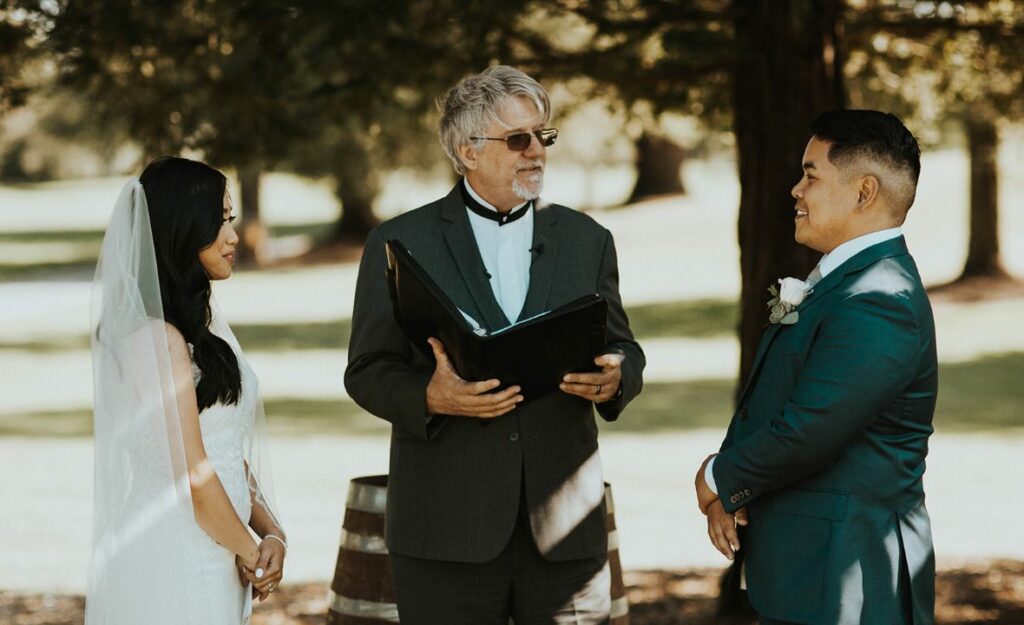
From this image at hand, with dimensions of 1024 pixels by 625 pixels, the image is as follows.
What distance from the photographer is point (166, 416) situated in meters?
3.64

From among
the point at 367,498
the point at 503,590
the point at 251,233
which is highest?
the point at 251,233

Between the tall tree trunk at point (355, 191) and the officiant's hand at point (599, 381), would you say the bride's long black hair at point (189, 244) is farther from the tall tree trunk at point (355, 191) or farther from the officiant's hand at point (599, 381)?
the tall tree trunk at point (355, 191)

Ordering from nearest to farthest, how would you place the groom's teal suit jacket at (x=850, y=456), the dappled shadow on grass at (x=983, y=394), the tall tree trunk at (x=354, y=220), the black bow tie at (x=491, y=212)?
1. the groom's teal suit jacket at (x=850, y=456)
2. the black bow tie at (x=491, y=212)
3. the dappled shadow on grass at (x=983, y=394)
4. the tall tree trunk at (x=354, y=220)

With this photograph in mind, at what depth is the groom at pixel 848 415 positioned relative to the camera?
3.52 meters

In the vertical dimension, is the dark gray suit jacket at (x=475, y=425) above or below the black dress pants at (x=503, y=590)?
above

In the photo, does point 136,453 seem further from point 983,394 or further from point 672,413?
point 983,394

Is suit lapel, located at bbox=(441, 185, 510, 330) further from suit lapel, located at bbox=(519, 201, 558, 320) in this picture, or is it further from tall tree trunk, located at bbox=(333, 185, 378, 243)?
tall tree trunk, located at bbox=(333, 185, 378, 243)

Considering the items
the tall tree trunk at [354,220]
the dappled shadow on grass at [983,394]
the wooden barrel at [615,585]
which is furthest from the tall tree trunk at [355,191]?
the wooden barrel at [615,585]

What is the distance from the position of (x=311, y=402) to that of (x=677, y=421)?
4577 mm

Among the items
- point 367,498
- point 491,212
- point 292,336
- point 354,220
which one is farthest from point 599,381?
point 354,220

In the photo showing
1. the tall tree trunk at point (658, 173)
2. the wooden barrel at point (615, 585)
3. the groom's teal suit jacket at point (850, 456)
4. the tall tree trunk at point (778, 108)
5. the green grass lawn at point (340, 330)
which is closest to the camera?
the groom's teal suit jacket at point (850, 456)

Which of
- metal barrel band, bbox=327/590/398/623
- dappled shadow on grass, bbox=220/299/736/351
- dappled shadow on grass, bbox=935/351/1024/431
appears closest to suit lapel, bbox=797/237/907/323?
metal barrel band, bbox=327/590/398/623

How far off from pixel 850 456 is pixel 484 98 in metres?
1.59

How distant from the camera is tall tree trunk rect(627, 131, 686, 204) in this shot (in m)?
42.0
